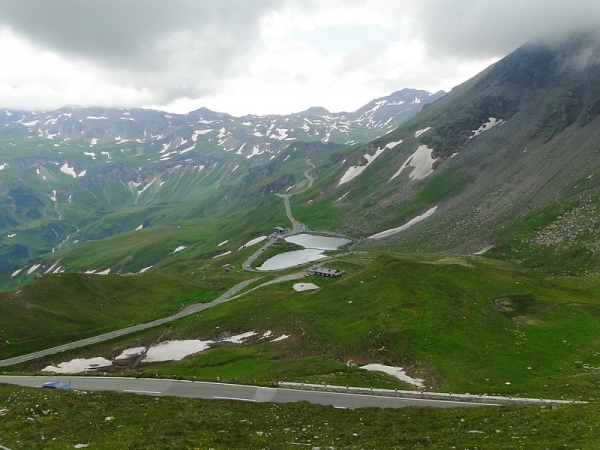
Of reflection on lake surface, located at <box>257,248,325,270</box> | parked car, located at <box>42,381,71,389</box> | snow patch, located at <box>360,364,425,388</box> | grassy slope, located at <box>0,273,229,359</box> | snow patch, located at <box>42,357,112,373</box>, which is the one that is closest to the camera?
parked car, located at <box>42,381,71,389</box>

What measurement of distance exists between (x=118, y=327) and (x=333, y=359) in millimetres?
51029

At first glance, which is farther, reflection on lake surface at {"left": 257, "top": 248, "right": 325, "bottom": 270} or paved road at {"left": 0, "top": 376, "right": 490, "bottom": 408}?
reflection on lake surface at {"left": 257, "top": 248, "right": 325, "bottom": 270}

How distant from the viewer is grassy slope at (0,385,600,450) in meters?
24.6

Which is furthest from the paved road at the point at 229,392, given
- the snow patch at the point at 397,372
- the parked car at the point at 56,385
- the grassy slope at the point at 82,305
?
the grassy slope at the point at 82,305

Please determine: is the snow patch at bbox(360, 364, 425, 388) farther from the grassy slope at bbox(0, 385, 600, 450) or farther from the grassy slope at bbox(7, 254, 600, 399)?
the grassy slope at bbox(0, 385, 600, 450)

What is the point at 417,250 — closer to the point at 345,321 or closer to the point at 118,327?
the point at 345,321

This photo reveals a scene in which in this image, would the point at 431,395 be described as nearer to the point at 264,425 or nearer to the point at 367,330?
the point at 264,425

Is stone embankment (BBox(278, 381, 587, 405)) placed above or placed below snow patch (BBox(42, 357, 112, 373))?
below

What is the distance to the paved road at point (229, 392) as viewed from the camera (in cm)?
3672

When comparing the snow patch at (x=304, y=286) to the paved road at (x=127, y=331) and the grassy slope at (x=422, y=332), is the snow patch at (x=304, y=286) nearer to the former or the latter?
the grassy slope at (x=422, y=332)

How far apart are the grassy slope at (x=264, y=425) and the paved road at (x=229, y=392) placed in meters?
2.77

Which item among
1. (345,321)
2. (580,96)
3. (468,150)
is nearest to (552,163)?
(468,150)

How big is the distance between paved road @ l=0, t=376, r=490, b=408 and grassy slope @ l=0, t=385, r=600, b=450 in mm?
2769

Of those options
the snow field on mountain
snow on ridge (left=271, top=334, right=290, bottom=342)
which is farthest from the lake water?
snow on ridge (left=271, top=334, right=290, bottom=342)
